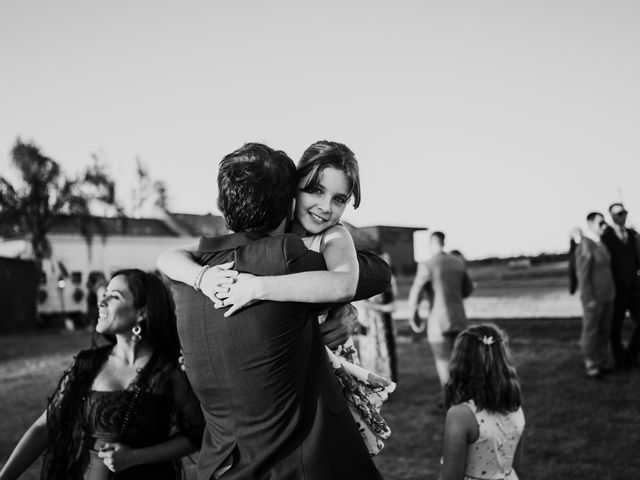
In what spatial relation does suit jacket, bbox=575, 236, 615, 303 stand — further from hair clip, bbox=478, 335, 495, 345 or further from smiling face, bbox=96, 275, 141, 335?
smiling face, bbox=96, 275, 141, 335

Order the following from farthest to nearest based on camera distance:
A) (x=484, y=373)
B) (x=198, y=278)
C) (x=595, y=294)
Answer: (x=595, y=294), (x=484, y=373), (x=198, y=278)

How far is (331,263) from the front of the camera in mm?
1849

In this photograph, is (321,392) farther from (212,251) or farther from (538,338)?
(538,338)

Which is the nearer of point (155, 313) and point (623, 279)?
point (155, 313)

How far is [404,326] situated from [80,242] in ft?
117

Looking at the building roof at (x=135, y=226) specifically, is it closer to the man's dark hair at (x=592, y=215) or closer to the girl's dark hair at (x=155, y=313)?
the man's dark hair at (x=592, y=215)

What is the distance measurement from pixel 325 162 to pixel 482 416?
1493 millimetres

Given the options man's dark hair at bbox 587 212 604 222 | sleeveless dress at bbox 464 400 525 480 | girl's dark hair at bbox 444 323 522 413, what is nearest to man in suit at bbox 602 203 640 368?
man's dark hair at bbox 587 212 604 222

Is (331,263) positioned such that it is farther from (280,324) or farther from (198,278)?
(198,278)

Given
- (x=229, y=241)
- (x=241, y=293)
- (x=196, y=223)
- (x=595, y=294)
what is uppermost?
(x=196, y=223)

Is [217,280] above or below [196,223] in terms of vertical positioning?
below

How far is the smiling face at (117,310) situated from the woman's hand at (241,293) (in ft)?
4.17

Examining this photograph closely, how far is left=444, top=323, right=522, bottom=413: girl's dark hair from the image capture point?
2.81 meters

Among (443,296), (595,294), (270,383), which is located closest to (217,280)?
(270,383)
